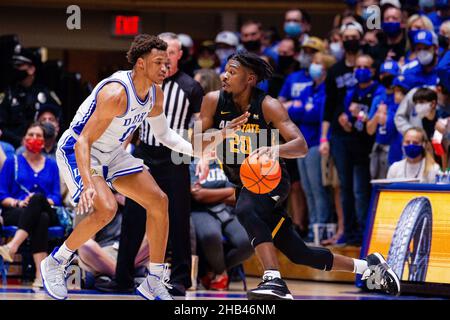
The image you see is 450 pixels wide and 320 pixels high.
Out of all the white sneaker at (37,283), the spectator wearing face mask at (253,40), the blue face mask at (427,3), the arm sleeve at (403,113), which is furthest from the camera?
the spectator wearing face mask at (253,40)

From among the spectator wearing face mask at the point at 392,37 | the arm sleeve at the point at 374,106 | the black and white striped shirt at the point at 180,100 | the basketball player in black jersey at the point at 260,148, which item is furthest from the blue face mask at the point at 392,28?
the basketball player in black jersey at the point at 260,148

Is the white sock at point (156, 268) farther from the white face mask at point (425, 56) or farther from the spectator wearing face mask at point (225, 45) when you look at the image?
the spectator wearing face mask at point (225, 45)

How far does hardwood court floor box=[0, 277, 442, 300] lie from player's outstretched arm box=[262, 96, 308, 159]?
5.50ft

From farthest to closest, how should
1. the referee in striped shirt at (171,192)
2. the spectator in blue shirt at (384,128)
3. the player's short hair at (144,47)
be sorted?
the spectator in blue shirt at (384,128)
the referee in striped shirt at (171,192)
the player's short hair at (144,47)

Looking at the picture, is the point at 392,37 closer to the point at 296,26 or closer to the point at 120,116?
the point at 296,26

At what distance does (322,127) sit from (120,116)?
3745 mm

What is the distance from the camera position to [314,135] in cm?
1066

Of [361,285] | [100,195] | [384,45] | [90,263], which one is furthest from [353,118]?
[100,195]

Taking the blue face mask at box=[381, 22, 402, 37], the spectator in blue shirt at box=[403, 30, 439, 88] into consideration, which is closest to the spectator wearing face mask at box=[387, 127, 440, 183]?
the spectator in blue shirt at box=[403, 30, 439, 88]

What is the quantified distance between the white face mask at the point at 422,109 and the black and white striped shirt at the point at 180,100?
7.09 feet

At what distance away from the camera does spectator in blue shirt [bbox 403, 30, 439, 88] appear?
31.8 ft

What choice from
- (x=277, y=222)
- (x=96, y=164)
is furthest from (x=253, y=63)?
(x=96, y=164)

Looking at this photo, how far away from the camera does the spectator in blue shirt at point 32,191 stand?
9.09m

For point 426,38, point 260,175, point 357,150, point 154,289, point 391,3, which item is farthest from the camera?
point 391,3
